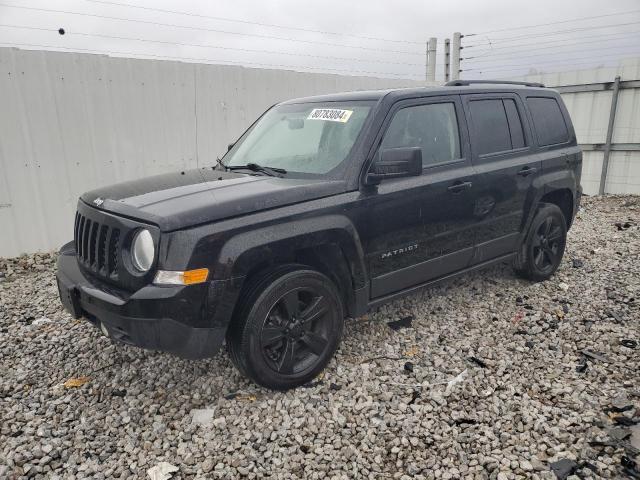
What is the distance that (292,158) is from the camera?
3516mm

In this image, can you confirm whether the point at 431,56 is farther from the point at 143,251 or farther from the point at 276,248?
the point at 143,251

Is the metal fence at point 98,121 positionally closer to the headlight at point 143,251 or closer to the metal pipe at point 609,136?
the headlight at point 143,251

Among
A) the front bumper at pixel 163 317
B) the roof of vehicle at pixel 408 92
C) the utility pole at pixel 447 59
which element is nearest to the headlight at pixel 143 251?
the front bumper at pixel 163 317

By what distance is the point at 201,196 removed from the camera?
2834 millimetres

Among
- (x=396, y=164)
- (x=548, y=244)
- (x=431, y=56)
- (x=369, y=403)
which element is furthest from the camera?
(x=431, y=56)

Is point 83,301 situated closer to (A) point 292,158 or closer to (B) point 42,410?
(B) point 42,410

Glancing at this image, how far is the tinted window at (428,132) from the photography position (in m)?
3.46

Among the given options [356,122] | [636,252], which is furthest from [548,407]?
[636,252]

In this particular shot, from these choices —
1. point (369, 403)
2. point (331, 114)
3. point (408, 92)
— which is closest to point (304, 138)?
point (331, 114)

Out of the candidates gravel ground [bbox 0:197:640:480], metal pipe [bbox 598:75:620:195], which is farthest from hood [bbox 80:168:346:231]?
metal pipe [bbox 598:75:620:195]

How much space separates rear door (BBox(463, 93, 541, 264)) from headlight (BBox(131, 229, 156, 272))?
103 inches

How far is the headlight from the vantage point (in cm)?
261

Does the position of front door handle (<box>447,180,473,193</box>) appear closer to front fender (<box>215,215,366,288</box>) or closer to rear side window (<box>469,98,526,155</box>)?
rear side window (<box>469,98,526,155</box>)

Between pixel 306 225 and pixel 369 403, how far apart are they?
122 cm
